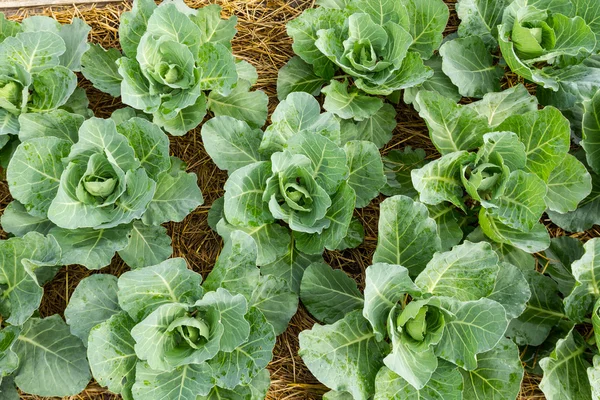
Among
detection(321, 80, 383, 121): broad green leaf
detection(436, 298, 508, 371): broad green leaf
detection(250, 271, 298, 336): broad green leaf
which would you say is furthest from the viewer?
detection(321, 80, 383, 121): broad green leaf

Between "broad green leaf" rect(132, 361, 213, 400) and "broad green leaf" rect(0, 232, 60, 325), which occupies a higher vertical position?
"broad green leaf" rect(0, 232, 60, 325)

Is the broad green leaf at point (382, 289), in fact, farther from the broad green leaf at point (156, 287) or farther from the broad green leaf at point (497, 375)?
the broad green leaf at point (156, 287)

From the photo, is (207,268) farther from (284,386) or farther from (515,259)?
(515,259)

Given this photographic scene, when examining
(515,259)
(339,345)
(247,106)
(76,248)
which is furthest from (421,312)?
(76,248)

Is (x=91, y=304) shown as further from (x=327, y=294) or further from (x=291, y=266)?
(x=327, y=294)

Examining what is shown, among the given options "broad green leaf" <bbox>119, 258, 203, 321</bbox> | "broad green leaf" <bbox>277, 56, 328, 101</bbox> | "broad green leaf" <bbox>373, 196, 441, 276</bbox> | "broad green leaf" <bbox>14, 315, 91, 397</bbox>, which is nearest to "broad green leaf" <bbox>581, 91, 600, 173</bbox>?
"broad green leaf" <bbox>373, 196, 441, 276</bbox>

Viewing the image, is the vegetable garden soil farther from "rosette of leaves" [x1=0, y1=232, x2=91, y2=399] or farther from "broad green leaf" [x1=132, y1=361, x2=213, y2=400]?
"broad green leaf" [x1=132, y1=361, x2=213, y2=400]

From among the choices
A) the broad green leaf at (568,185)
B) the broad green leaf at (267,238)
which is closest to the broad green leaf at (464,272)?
the broad green leaf at (568,185)
